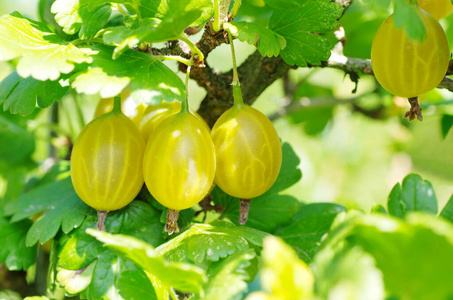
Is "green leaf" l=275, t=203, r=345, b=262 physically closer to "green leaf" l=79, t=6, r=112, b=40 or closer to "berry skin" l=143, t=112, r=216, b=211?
"berry skin" l=143, t=112, r=216, b=211

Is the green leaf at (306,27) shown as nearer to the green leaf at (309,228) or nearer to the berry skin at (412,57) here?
the berry skin at (412,57)

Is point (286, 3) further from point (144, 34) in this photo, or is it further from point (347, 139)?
point (347, 139)

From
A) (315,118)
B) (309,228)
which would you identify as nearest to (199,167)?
(309,228)

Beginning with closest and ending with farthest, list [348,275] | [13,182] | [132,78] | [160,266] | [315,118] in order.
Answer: [348,275]
[160,266]
[132,78]
[13,182]
[315,118]

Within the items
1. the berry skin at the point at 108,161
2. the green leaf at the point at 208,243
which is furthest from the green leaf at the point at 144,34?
the green leaf at the point at 208,243

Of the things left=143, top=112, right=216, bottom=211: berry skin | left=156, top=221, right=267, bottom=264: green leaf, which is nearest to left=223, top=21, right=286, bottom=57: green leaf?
left=143, top=112, right=216, bottom=211: berry skin

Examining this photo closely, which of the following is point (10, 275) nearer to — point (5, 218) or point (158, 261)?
point (5, 218)
